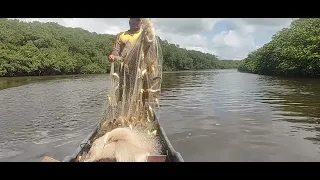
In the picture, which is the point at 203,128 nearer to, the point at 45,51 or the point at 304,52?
the point at 304,52

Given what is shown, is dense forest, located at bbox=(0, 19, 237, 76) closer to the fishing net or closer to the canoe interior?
the fishing net

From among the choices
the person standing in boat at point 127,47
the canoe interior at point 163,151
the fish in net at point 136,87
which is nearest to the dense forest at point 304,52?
the fish in net at point 136,87

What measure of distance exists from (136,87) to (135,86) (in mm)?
43

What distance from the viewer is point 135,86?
4891 millimetres

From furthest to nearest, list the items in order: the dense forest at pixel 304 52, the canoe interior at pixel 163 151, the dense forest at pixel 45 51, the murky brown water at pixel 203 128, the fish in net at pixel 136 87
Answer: the dense forest at pixel 45 51, the dense forest at pixel 304 52, the murky brown water at pixel 203 128, the fish in net at pixel 136 87, the canoe interior at pixel 163 151

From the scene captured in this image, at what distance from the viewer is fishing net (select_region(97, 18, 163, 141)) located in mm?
4887

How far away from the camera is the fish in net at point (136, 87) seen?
488 cm

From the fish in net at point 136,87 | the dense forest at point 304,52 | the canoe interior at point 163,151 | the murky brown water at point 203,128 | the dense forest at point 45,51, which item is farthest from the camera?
the dense forest at point 45,51

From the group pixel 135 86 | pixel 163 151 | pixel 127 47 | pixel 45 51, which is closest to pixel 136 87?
pixel 135 86

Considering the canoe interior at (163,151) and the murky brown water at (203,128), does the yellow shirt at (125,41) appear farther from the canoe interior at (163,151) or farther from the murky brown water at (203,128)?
the murky brown water at (203,128)

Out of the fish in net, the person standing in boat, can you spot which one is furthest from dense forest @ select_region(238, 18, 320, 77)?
the person standing in boat

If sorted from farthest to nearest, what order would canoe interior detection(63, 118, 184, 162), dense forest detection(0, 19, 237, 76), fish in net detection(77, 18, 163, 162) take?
dense forest detection(0, 19, 237, 76) < fish in net detection(77, 18, 163, 162) < canoe interior detection(63, 118, 184, 162)

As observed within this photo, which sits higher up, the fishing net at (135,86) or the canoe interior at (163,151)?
the fishing net at (135,86)
